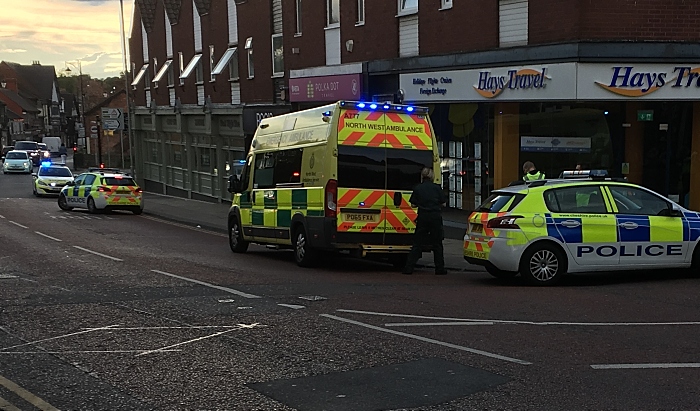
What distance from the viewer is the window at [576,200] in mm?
12516

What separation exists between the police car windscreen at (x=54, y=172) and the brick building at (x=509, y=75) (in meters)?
13.2

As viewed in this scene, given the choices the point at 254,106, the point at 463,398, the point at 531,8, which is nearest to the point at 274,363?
the point at 463,398

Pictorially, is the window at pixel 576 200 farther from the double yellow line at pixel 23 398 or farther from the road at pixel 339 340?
the double yellow line at pixel 23 398

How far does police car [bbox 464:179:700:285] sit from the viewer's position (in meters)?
12.4

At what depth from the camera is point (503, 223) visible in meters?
12.5

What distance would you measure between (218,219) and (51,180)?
15.8 meters

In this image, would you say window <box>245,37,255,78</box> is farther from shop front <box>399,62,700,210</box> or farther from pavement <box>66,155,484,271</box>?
shop front <box>399,62,700,210</box>

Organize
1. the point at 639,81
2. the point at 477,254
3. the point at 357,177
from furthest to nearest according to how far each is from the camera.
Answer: the point at 639,81 < the point at 357,177 < the point at 477,254

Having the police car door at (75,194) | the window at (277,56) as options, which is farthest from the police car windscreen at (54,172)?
the window at (277,56)

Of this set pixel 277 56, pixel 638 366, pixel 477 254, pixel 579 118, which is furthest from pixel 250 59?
pixel 638 366

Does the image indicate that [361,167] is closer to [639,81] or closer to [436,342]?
[436,342]

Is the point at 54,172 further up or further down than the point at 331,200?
further down

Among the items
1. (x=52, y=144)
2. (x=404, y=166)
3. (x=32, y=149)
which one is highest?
(x=52, y=144)

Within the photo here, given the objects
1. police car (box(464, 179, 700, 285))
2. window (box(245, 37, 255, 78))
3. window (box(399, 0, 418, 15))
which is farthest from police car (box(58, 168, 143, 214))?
police car (box(464, 179, 700, 285))
